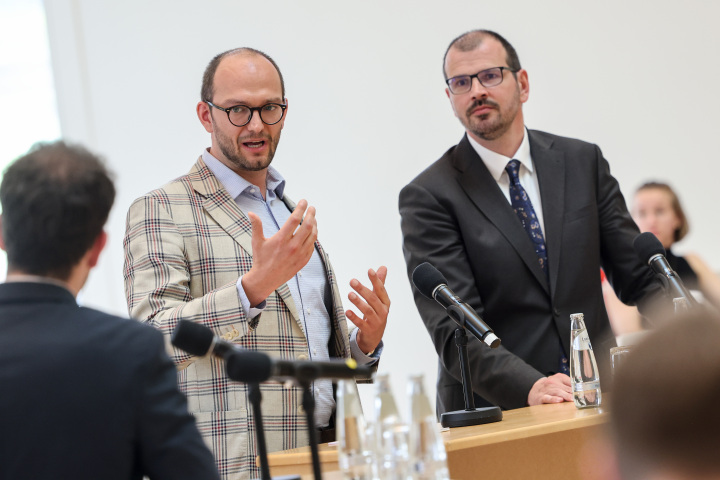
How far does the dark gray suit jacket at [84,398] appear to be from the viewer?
117 centimetres

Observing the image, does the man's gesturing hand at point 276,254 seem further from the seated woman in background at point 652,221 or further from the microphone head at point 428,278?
the seated woman in background at point 652,221

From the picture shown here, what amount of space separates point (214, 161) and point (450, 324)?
90 centimetres

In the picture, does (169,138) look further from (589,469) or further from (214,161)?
(589,469)

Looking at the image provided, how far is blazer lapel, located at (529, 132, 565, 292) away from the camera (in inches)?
115

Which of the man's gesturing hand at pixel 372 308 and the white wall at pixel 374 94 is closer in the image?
the man's gesturing hand at pixel 372 308

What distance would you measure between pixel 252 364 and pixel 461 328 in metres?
1.01

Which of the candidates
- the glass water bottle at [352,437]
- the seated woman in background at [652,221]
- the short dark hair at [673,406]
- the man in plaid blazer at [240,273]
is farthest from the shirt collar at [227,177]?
the seated woman in background at [652,221]

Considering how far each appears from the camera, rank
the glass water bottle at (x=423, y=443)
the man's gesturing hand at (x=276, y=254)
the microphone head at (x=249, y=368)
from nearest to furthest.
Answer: the microphone head at (x=249, y=368)
the glass water bottle at (x=423, y=443)
the man's gesturing hand at (x=276, y=254)

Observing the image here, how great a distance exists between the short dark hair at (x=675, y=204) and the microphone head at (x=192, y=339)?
390 centimetres

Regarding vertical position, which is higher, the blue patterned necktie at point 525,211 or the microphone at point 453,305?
the blue patterned necktie at point 525,211

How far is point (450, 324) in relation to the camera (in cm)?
276

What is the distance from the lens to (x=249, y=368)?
1.14 m

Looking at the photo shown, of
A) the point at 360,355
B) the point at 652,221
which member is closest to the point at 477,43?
the point at 360,355

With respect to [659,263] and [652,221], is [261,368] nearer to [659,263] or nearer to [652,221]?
[659,263]
